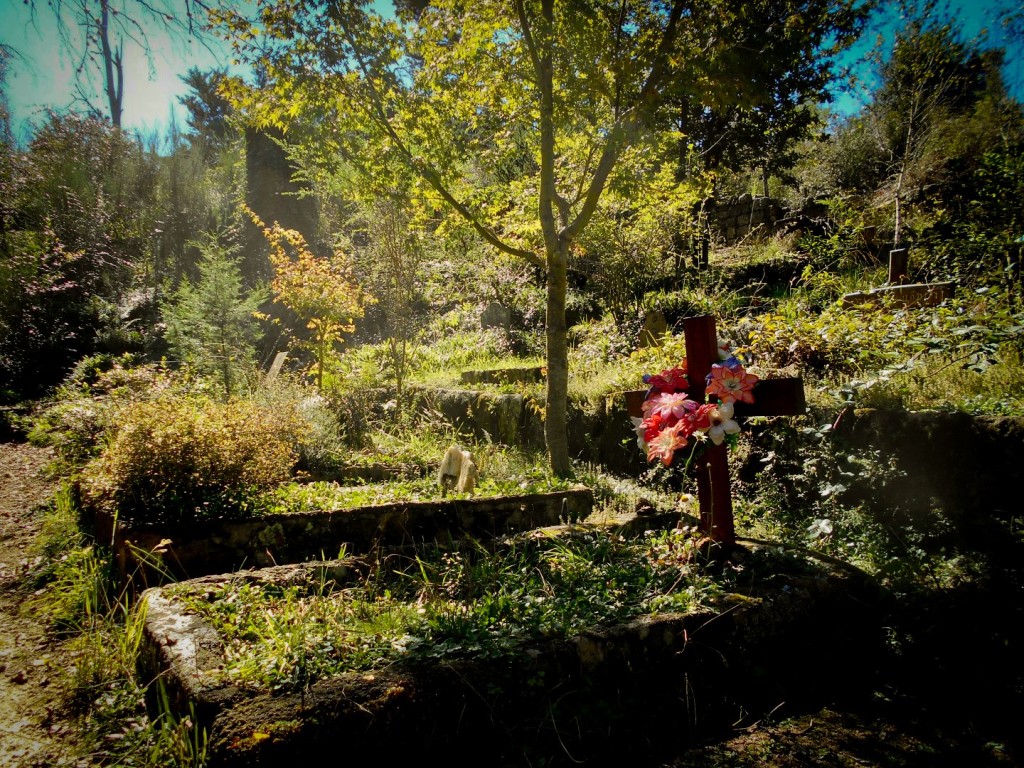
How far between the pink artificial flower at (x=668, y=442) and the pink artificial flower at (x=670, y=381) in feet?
0.82

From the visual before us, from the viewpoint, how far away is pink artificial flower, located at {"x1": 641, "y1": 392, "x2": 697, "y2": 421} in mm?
2772

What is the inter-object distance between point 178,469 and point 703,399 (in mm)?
3409

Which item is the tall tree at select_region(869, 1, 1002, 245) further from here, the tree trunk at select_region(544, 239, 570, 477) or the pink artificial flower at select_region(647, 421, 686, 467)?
the pink artificial flower at select_region(647, 421, 686, 467)

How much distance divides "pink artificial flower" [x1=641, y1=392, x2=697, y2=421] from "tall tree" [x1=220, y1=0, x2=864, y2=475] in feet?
8.06

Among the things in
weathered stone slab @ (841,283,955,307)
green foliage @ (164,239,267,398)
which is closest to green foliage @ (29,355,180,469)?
green foliage @ (164,239,267,398)

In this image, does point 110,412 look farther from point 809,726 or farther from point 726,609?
point 809,726

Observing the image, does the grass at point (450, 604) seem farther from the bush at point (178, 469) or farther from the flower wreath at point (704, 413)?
the bush at point (178, 469)

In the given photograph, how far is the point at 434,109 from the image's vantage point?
5.24 metres

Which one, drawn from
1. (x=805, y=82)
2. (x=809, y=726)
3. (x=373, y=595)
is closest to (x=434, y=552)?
(x=373, y=595)

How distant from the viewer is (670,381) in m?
3.00

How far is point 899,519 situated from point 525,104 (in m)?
4.54

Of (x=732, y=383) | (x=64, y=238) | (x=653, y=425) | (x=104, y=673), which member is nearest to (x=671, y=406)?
(x=653, y=425)

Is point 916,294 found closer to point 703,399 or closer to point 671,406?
point 703,399

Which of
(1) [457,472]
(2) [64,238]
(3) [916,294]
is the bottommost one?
(1) [457,472]
